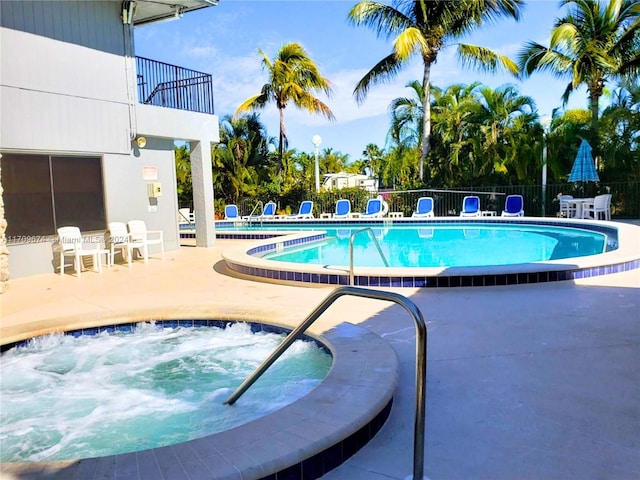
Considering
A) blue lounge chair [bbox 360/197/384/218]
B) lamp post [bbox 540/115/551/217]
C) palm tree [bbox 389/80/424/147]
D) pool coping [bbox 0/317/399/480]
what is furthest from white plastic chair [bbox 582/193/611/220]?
pool coping [bbox 0/317/399/480]

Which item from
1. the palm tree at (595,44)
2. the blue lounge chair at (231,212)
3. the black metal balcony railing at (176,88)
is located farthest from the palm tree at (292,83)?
the black metal balcony railing at (176,88)

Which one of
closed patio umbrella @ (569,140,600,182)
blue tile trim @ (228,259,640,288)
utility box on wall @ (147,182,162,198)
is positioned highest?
closed patio umbrella @ (569,140,600,182)

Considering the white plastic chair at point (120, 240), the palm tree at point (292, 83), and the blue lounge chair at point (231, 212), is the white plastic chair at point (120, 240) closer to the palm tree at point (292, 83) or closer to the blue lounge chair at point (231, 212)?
the blue lounge chair at point (231, 212)

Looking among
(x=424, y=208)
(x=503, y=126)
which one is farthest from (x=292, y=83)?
(x=503, y=126)

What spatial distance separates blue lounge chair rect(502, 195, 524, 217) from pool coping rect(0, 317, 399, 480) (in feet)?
50.5

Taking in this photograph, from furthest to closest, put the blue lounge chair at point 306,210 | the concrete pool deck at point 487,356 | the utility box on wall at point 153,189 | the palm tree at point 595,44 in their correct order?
the blue lounge chair at point 306,210, the palm tree at point 595,44, the utility box on wall at point 153,189, the concrete pool deck at point 487,356

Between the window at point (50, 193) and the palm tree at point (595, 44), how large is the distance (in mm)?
16550

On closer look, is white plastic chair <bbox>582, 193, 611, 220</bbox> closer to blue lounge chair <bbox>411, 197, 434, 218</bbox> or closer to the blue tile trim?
blue lounge chair <bbox>411, 197, 434, 218</bbox>

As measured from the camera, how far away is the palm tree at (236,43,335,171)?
2152 centimetres

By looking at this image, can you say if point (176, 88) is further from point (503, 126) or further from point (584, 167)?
point (584, 167)

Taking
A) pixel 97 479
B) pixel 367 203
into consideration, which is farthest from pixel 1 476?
pixel 367 203

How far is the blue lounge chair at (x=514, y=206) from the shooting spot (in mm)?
16766

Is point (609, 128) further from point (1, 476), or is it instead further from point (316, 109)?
point (1, 476)

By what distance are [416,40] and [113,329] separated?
53.9 ft
